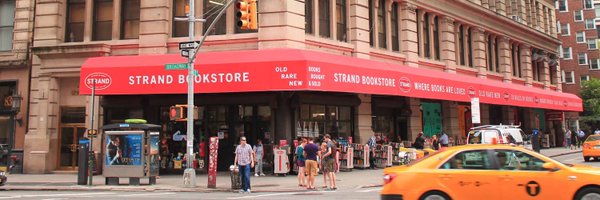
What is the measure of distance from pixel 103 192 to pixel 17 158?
10419mm

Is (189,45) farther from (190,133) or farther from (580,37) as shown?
(580,37)

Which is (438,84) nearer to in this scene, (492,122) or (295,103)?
(295,103)

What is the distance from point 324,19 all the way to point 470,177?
15.7 meters

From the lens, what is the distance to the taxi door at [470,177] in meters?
9.23

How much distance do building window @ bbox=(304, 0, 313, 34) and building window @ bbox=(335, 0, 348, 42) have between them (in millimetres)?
1677

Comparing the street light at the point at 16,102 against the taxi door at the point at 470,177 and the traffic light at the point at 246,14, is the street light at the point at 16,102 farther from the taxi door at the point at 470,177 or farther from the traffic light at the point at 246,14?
the taxi door at the point at 470,177

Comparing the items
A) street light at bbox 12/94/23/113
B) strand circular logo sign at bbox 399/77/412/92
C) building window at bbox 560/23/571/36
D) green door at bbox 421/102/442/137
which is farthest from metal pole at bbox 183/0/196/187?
building window at bbox 560/23/571/36

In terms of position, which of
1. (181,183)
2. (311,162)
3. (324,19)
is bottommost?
(181,183)

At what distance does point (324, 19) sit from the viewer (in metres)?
24.0

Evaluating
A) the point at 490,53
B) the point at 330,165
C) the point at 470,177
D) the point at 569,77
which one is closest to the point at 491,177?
the point at 470,177

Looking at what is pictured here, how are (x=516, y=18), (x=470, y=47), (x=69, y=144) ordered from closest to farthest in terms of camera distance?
(x=69, y=144) → (x=470, y=47) → (x=516, y=18)

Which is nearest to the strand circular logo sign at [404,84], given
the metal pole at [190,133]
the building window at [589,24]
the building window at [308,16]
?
the building window at [308,16]

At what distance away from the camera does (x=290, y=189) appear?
16.6m

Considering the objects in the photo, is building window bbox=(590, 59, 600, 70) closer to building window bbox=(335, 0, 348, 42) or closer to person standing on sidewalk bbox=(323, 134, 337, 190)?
building window bbox=(335, 0, 348, 42)
